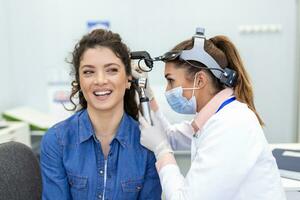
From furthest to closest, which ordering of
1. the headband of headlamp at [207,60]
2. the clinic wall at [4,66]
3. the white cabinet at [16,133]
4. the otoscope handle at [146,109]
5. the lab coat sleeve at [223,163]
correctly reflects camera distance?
the clinic wall at [4,66]
the white cabinet at [16,133]
the otoscope handle at [146,109]
the headband of headlamp at [207,60]
the lab coat sleeve at [223,163]

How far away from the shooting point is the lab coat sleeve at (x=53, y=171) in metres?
1.24

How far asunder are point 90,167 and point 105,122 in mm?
190

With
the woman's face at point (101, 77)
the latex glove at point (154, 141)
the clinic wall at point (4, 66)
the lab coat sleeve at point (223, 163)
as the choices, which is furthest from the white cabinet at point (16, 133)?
the lab coat sleeve at point (223, 163)

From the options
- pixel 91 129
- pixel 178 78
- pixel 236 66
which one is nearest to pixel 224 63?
pixel 236 66

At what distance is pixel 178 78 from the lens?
126cm

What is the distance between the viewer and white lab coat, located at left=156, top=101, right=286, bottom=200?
3.40 ft

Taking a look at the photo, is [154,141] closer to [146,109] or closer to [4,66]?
[146,109]

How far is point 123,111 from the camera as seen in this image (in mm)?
1393

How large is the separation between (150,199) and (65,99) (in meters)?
1.57

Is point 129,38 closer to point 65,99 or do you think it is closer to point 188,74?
point 65,99

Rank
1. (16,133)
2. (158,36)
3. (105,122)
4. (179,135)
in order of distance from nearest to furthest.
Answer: (105,122) → (179,135) → (16,133) → (158,36)

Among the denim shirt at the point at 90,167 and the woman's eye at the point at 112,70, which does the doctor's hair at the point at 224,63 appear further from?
the denim shirt at the point at 90,167

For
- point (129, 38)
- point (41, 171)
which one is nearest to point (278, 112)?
point (129, 38)

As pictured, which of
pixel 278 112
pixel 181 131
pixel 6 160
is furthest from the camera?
pixel 278 112
